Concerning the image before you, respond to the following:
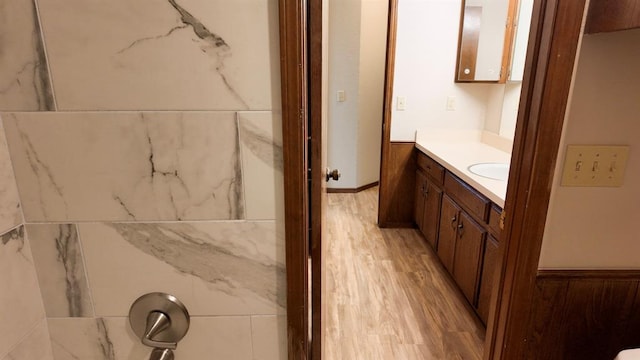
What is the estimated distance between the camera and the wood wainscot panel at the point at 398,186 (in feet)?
11.1

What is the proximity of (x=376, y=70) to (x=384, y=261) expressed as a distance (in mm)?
2587

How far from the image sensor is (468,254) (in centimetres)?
228

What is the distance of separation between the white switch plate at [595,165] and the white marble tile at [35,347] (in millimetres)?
1423

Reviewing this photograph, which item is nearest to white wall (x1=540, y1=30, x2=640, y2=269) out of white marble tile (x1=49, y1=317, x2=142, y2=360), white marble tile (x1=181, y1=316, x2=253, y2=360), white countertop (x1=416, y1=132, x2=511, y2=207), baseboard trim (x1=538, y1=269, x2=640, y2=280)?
baseboard trim (x1=538, y1=269, x2=640, y2=280)

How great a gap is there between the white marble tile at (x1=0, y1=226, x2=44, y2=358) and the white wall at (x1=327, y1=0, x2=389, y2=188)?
11.4 feet

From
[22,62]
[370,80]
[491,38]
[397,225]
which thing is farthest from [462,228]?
[370,80]

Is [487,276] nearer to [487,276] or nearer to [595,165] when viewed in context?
[487,276]

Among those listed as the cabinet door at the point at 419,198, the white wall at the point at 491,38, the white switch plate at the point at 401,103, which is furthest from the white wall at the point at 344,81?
the white wall at the point at 491,38

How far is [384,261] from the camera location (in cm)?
297

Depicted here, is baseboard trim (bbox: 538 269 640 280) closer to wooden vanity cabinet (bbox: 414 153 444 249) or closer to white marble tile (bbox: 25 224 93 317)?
white marble tile (bbox: 25 224 93 317)

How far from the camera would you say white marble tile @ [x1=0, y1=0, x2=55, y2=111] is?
2.21 feet

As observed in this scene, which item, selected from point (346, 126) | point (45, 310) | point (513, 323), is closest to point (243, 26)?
point (45, 310)

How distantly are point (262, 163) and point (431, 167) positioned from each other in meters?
2.43

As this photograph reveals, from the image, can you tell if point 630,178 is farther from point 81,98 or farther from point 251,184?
point 81,98
